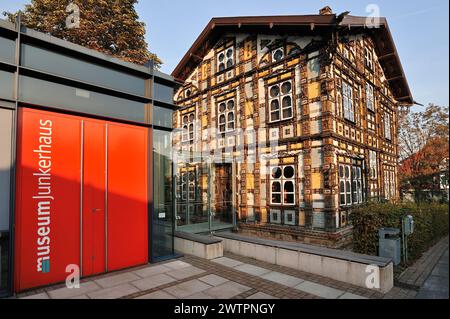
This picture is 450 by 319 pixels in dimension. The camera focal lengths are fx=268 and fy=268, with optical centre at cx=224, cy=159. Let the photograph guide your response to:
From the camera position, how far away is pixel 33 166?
5.91m

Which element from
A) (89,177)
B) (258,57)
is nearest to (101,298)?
(89,177)

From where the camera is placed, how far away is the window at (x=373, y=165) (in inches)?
575

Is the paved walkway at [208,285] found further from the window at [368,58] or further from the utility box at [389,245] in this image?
the window at [368,58]

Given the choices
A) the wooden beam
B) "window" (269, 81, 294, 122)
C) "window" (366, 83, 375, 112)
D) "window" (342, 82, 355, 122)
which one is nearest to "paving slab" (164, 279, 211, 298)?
"window" (269, 81, 294, 122)

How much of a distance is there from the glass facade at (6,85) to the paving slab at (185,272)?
5.48 m

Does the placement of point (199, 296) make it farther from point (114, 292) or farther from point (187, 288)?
point (114, 292)

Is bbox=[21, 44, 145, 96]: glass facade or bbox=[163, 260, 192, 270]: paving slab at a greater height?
bbox=[21, 44, 145, 96]: glass facade

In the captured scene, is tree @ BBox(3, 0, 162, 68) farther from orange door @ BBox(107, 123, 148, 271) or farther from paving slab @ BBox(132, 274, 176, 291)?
paving slab @ BBox(132, 274, 176, 291)

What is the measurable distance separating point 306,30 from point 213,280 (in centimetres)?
1058

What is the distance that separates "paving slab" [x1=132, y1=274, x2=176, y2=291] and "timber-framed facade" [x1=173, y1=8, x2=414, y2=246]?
Answer: 5.56 meters

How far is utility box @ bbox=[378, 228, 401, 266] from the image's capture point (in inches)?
294

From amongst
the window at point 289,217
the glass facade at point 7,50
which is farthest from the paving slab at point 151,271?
the window at point 289,217

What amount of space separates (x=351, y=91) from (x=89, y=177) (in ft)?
39.3

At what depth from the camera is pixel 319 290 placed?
5988 mm
